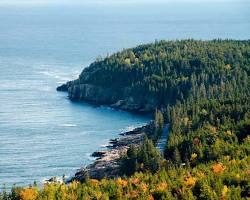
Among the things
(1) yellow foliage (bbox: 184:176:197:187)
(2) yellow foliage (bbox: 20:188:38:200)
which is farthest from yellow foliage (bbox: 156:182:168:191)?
(2) yellow foliage (bbox: 20:188:38:200)

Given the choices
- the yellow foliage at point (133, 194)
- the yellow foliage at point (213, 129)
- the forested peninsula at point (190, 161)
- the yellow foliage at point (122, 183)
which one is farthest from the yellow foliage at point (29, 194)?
the yellow foliage at point (213, 129)

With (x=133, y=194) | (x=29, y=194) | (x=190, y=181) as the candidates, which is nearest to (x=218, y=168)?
(x=190, y=181)

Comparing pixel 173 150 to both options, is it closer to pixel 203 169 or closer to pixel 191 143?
pixel 191 143

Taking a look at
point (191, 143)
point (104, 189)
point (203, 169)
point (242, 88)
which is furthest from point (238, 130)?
point (242, 88)

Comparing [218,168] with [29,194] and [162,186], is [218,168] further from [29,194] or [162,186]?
[29,194]

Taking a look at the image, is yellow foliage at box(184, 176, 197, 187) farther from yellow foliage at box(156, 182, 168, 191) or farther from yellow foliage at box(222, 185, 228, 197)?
yellow foliage at box(222, 185, 228, 197)

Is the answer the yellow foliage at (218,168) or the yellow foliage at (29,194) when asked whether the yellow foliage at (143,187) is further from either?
the yellow foliage at (29,194)

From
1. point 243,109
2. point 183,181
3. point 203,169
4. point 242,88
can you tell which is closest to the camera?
point 183,181
